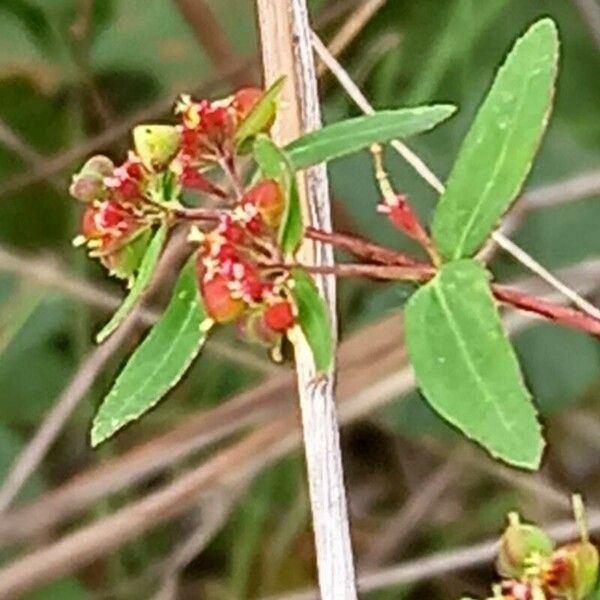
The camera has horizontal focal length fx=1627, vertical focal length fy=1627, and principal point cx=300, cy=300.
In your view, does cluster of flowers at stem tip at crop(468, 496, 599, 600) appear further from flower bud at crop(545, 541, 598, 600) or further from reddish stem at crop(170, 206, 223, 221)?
reddish stem at crop(170, 206, 223, 221)

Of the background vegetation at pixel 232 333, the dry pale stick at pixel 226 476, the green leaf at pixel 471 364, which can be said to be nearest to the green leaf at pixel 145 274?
the green leaf at pixel 471 364

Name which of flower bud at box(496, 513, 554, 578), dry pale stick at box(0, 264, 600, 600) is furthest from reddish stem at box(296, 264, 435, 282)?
dry pale stick at box(0, 264, 600, 600)

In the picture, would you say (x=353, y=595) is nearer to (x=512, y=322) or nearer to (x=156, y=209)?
(x=156, y=209)

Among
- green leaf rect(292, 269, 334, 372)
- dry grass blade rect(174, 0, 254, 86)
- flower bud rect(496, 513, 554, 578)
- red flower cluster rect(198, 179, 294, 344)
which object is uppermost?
dry grass blade rect(174, 0, 254, 86)

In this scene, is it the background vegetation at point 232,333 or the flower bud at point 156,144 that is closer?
the flower bud at point 156,144

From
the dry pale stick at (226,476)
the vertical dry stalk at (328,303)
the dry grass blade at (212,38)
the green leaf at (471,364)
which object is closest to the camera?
the green leaf at (471,364)

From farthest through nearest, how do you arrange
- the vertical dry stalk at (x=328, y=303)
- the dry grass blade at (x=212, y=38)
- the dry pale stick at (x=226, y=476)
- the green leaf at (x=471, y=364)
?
the dry grass blade at (x=212, y=38) → the dry pale stick at (x=226, y=476) → the vertical dry stalk at (x=328, y=303) → the green leaf at (x=471, y=364)

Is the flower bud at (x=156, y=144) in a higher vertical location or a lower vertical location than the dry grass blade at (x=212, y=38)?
lower

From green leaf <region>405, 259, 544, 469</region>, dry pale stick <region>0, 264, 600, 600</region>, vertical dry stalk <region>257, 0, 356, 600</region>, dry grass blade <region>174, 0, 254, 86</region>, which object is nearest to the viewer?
green leaf <region>405, 259, 544, 469</region>

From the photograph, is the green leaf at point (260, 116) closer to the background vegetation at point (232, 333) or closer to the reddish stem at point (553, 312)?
the reddish stem at point (553, 312)
